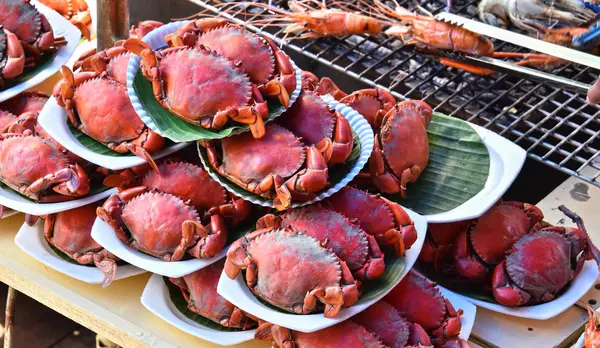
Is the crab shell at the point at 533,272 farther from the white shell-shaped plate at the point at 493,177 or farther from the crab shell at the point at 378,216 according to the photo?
the crab shell at the point at 378,216

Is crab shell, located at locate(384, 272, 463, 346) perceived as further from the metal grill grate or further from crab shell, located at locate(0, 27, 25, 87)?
crab shell, located at locate(0, 27, 25, 87)

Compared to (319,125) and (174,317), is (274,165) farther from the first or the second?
(174,317)

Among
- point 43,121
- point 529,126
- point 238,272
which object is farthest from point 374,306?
point 529,126

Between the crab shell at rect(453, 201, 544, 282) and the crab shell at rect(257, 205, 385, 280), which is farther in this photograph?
the crab shell at rect(453, 201, 544, 282)

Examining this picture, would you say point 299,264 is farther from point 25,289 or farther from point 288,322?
point 25,289

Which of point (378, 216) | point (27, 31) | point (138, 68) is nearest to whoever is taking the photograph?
point (378, 216)

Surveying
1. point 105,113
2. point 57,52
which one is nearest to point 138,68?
point 105,113

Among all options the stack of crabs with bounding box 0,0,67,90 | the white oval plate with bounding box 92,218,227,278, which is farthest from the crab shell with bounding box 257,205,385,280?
the stack of crabs with bounding box 0,0,67,90
